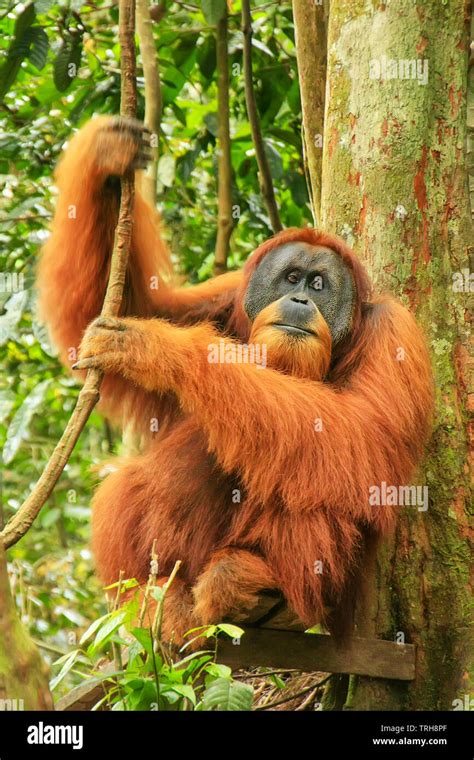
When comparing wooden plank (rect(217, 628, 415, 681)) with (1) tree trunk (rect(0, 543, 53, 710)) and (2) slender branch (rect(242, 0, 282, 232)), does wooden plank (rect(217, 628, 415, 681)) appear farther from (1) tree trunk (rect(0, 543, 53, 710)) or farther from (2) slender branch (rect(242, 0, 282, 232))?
(2) slender branch (rect(242, 0, 282, 232))

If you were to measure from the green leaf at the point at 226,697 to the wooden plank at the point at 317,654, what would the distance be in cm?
72

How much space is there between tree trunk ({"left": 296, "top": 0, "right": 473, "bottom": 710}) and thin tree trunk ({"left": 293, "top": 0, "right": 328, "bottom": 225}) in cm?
60

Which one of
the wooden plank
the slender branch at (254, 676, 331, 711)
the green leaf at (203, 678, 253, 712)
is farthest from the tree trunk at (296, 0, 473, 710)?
the green leaf at (203, 678, 253, 712)

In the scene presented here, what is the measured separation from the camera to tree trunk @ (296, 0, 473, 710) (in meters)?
4.11

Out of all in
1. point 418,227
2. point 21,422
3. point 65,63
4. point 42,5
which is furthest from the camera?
point 65,63

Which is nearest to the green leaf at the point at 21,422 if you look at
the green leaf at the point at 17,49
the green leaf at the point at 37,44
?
the green leaf at the point at 17,49

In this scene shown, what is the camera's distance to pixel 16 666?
2.37 metres

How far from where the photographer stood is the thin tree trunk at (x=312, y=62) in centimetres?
530

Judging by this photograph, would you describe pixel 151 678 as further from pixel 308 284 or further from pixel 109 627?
pixel 308 284

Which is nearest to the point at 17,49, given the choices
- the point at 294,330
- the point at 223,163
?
the point at 223,163

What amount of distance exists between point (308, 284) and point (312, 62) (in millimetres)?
1887

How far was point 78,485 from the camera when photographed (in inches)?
313
